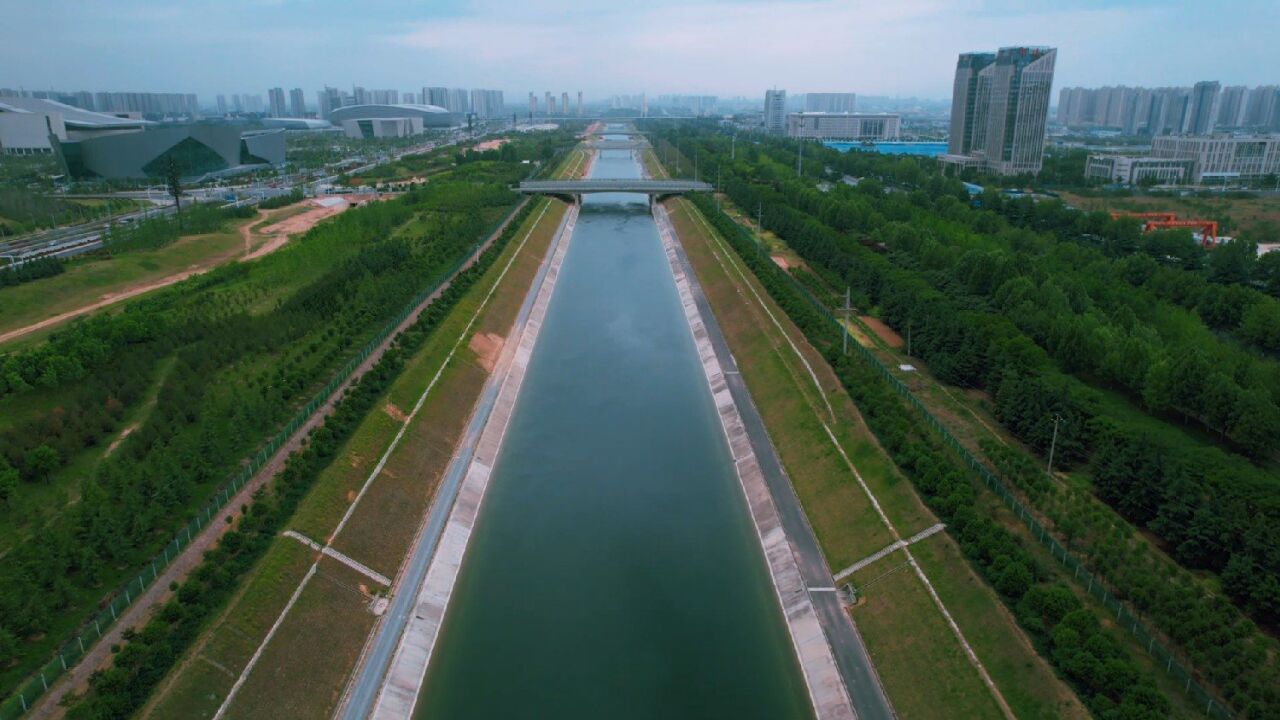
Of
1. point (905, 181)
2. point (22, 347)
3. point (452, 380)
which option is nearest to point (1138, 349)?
point (452, 380)

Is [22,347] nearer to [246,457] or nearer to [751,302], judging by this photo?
[246,457]

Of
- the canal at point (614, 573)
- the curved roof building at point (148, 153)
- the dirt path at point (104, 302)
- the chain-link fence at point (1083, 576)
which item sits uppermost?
the curved roof building at point (148, 153)

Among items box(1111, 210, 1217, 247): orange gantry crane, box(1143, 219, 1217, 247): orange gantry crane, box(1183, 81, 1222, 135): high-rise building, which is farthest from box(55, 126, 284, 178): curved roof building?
box(1183, 81, 1222, 135): high-rise building

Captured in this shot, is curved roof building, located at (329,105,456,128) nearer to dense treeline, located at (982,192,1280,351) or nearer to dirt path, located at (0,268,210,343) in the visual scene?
dirt path, located at (0,268,210,343)

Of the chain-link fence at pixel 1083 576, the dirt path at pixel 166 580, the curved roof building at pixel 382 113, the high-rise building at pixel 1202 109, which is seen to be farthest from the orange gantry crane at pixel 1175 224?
the curved roof building at pixel 382 113

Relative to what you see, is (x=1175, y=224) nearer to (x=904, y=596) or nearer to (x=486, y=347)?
(x=486, y=347)

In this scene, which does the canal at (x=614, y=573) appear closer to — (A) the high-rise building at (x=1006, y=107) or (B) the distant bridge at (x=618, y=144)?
(A) the high-rise building at (x=1006, y=107)
